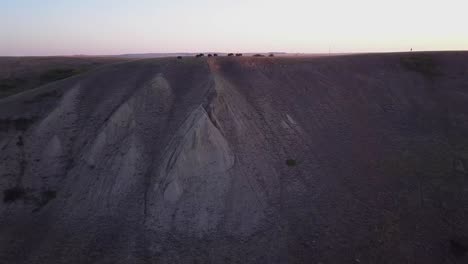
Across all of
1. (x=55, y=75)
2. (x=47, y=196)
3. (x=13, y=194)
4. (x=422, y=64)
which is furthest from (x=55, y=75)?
(x=422, y=64)

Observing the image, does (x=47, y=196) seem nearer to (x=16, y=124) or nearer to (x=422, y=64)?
(x=16, y=124)

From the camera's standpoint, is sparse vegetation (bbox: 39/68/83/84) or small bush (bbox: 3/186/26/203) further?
sparse vegetation (bbox: 39/68/83/84)

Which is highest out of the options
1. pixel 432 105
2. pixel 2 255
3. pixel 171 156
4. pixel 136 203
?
pixel 432 105

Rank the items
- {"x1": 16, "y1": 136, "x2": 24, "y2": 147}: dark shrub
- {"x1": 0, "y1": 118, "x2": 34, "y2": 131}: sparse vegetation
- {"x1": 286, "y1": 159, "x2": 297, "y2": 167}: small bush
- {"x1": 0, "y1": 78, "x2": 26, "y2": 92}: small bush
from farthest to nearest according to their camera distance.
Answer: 1. {"x1": 0, "y1": 78, "x2": 26, "y2": 92}: small bush
2. {"x1": 0, "y1": 118, "x2": 34, "y2": 131}: sparse vegetation
3. {"x1": 16, "y1": 136, "x2": 24, "y2": 147}: dark shrub
4. {"x1": 286, "y1": 159, "x2": 297, "y2": 167}: small bush

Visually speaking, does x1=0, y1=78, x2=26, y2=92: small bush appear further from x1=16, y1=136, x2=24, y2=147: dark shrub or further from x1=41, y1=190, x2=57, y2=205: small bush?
x1=41, y1=190, x2=57, y2=205: small bush

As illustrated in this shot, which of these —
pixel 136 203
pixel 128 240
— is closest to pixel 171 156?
pixel 136 203

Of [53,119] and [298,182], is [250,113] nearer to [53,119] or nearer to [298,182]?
[298,182]

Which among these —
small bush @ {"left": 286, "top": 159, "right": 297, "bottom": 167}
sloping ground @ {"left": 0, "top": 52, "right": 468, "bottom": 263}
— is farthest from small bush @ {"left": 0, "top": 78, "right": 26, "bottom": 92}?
small bush @ {"left": 286, "top": 159, "right": 297, "bottom": 167}
